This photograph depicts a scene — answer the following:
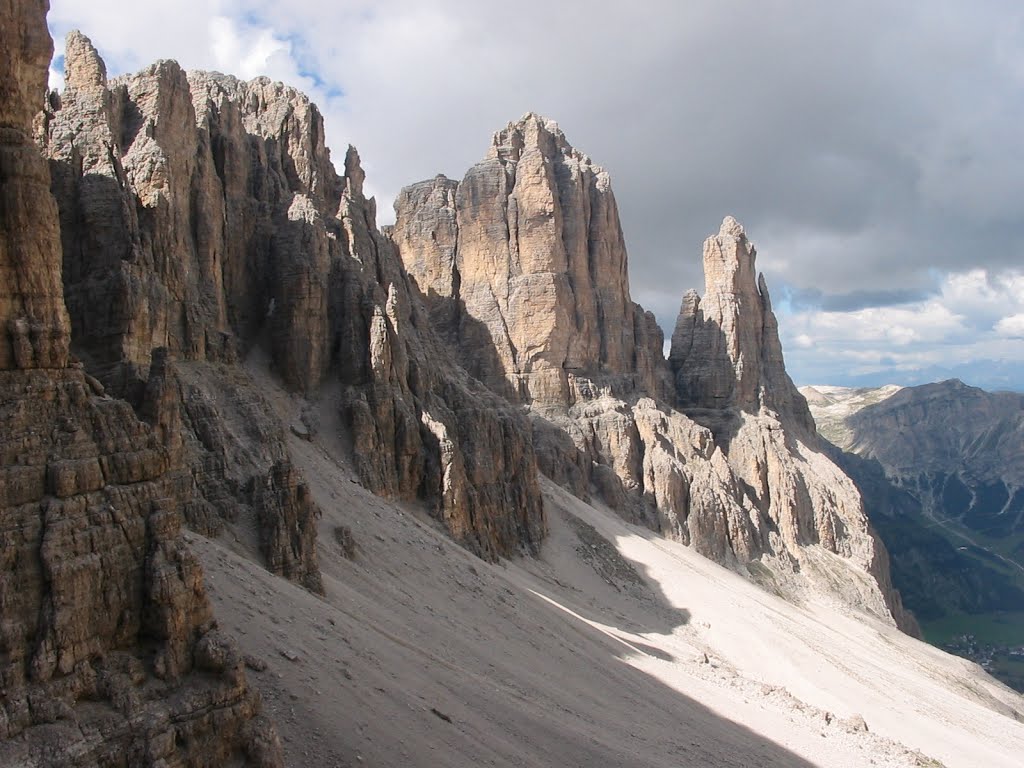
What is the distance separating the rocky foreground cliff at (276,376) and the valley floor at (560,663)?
8.35ft

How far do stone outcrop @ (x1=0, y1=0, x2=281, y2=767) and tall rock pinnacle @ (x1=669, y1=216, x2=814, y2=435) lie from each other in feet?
233

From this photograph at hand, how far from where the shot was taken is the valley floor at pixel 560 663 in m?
17.5

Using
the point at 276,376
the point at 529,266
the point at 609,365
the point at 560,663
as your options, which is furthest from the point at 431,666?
the point at 609,365

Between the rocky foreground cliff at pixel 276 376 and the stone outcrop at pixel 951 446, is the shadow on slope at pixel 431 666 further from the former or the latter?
the stone outcrop at pixel 951 446

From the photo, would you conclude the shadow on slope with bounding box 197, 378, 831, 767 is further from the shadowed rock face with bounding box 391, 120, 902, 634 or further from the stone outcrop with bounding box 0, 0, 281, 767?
the shadowed rock face with bounding box 391, 120, 902, 634

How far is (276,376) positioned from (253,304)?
161 inches

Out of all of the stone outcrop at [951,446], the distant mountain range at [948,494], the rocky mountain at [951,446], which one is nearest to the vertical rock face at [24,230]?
the distant mountain range at [948,494]

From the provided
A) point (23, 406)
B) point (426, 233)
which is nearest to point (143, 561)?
point (23, 406)

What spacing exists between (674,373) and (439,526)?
48.7m

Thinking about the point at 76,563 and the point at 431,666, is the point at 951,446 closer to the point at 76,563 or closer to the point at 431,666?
Result: the point at 431,666

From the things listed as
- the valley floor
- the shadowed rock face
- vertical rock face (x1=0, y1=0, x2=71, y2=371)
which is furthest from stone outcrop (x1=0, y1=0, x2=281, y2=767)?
the shadowed rock face

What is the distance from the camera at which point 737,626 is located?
145ft

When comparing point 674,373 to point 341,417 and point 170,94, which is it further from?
point 170,94

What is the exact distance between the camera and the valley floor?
57.3 ft
